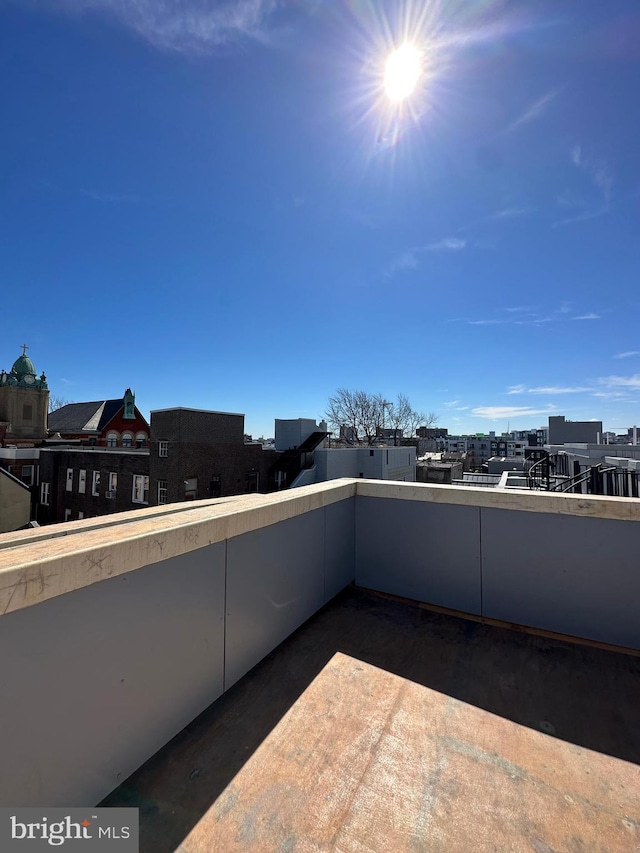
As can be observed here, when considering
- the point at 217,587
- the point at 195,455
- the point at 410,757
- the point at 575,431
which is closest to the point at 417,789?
the point at 410,757

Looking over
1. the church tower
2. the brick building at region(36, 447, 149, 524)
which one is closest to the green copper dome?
the church tower

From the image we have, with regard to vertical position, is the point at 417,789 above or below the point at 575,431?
below

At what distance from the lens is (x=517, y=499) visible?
282cm

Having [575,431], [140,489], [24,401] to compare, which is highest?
[24,401]

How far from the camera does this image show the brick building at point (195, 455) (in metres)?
19.6

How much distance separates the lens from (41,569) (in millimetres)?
1179

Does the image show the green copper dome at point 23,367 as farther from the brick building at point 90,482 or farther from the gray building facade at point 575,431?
the gray building facade at point 575,431

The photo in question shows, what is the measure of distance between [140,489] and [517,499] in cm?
2256

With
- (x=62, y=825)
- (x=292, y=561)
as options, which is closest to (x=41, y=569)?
(x=62, y=825)

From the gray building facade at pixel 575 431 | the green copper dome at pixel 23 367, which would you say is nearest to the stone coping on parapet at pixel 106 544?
the gray building facade at pixel 575 431

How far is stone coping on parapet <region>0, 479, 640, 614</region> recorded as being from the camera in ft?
3.88

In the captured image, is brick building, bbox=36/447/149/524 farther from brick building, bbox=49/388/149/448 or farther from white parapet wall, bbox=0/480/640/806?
white parapet wall, bbox=0/480/640/806

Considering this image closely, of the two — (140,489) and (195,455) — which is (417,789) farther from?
(140,489)

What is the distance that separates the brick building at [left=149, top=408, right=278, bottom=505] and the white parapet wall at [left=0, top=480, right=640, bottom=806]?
1746 centimetres
